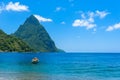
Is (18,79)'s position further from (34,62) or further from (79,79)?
(34,62)

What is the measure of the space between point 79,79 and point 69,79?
1.65 metres

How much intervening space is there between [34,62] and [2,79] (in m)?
53.0

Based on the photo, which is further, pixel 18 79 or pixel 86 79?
pixel 86 79

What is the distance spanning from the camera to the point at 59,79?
45500 millimetres

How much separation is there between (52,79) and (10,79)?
6581 millimetres

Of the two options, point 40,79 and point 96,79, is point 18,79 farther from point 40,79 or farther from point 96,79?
point 96,79

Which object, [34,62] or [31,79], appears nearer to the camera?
[31,79]

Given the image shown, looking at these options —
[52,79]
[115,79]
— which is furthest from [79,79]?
[115,79]

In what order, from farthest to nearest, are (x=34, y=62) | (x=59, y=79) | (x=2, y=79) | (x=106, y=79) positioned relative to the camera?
(x=34, y=62), (x=106, y=79), (x=59, y=79), (x=2, y=79)

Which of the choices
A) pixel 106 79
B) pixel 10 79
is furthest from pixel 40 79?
pixel 106 79

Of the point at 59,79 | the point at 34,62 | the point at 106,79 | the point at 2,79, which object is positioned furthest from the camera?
the point at 34,62

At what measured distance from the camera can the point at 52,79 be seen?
45.0 m

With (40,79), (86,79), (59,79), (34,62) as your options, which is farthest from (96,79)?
(34,62)

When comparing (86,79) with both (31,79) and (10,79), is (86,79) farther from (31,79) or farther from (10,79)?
(10,79)
